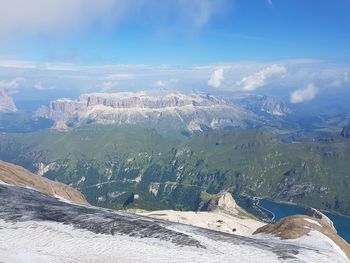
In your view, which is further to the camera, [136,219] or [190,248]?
[136,219]

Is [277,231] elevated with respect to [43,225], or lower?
lower

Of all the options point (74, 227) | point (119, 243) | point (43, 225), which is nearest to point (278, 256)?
point (119, 243)

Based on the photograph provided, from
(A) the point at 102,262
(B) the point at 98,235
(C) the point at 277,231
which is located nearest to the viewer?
(A) the point at 102,262

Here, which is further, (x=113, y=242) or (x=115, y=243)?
(x=113, y=242)

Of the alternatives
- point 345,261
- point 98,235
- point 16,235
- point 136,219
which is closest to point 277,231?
point 345,261

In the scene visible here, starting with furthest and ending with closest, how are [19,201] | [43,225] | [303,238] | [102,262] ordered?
[303,238] → [19,201] → [43,225] → [102,262]

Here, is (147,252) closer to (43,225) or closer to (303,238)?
(43,225)
